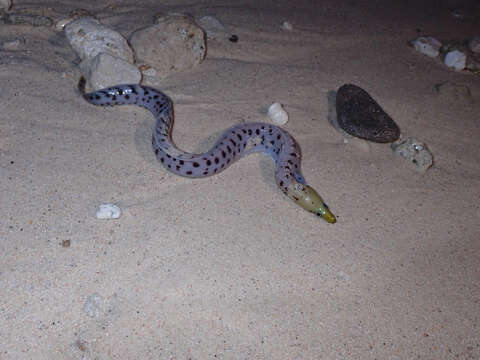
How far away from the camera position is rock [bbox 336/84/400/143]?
467 centimetres

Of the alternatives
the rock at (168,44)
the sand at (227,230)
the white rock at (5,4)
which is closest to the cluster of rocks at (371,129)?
the sand at (227,230)

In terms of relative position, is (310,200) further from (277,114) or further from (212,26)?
(212,26)

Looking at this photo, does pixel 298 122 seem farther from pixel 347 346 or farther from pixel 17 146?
pixel 17 146

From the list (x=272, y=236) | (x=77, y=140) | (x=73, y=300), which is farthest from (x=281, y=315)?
(x=77, y=140)

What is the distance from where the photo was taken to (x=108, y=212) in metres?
3.54

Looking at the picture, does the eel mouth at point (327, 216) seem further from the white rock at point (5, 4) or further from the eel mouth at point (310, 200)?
the white rock at point (5, 4)

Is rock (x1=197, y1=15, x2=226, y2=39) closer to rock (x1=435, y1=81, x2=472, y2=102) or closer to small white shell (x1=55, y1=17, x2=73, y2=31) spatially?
small white shell (x1=55, y1=17, x2=73, y2=31)

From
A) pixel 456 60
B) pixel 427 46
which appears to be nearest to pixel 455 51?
pixel 456 60

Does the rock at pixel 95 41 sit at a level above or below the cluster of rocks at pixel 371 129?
above

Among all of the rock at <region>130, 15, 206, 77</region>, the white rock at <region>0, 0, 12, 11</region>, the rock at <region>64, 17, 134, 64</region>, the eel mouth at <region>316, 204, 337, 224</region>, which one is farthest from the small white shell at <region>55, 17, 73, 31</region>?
the eel mouth at <region>316, 204, 337, 224</region>

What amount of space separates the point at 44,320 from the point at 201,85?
11.7 ft

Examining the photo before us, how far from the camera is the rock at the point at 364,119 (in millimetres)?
4672

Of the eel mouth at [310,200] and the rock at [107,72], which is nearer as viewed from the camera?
the eel mouth at [310,200]

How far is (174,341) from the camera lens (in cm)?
289
